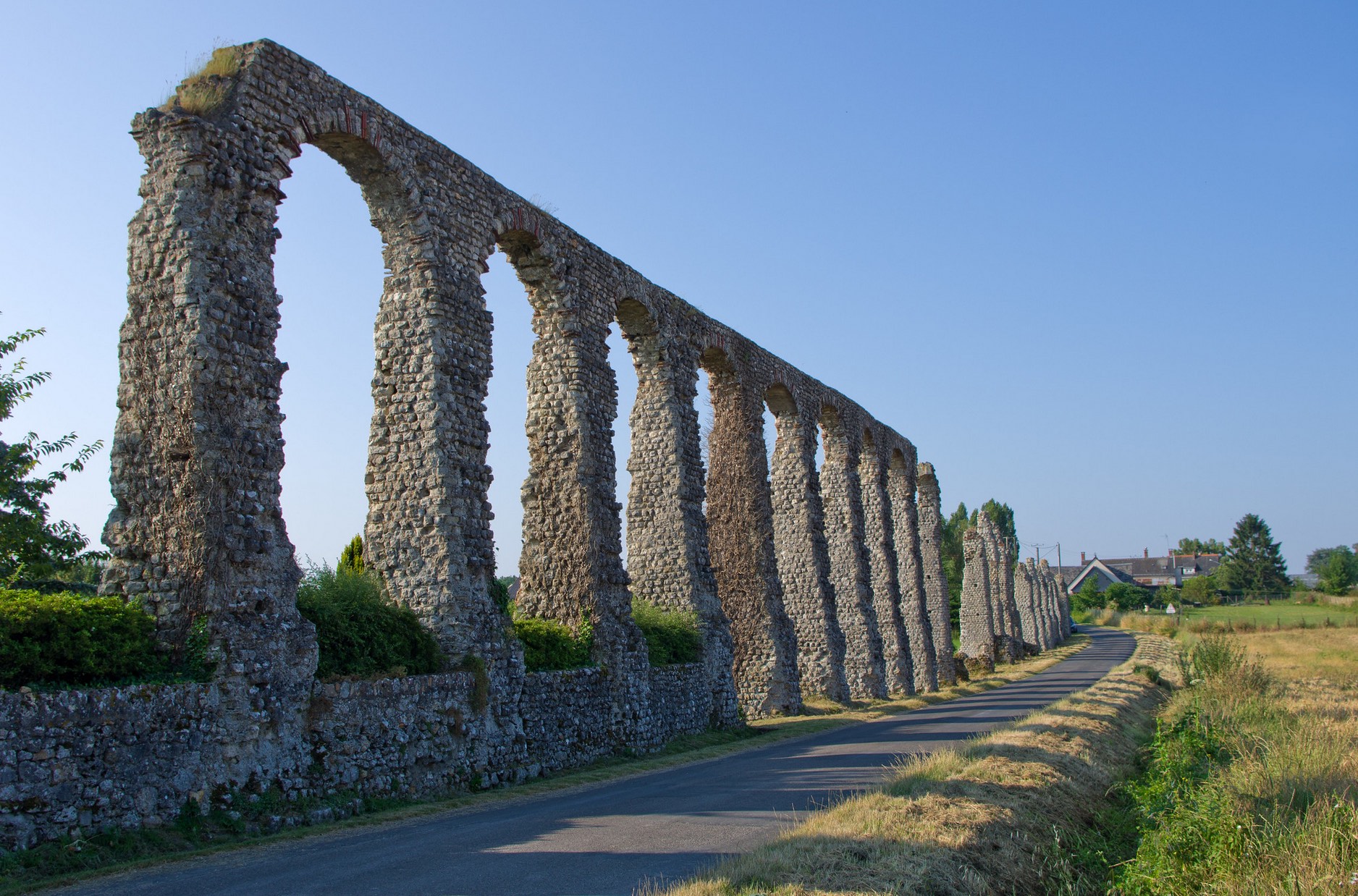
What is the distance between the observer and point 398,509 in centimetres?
1246

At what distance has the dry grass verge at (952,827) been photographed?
6156 mm

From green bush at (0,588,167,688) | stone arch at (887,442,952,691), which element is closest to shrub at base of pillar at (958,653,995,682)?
stone arch at (887,442,952,691)

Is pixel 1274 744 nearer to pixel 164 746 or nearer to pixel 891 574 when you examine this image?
pixel 164 746

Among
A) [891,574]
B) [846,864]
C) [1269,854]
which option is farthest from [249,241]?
[891,574]

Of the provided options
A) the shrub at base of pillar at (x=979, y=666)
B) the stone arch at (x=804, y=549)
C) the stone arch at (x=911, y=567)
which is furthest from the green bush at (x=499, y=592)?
the shrub at base of pillar at (x=979, y=666)

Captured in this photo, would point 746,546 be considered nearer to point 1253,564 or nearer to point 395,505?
point 395,505

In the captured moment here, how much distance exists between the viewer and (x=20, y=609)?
751 cm

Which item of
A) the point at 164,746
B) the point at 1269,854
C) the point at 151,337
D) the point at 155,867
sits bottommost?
the point at 1269,854

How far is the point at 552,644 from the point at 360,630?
371cm

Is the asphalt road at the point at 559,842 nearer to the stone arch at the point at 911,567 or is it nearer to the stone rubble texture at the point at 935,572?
the stone arch at the point at 911,567

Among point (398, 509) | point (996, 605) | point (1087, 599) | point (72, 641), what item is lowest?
point (72, 641)

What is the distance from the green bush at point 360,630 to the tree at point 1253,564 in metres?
97.3

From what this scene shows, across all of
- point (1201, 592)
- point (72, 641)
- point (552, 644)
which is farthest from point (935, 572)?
point (1201, 592)

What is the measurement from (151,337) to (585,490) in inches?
271
